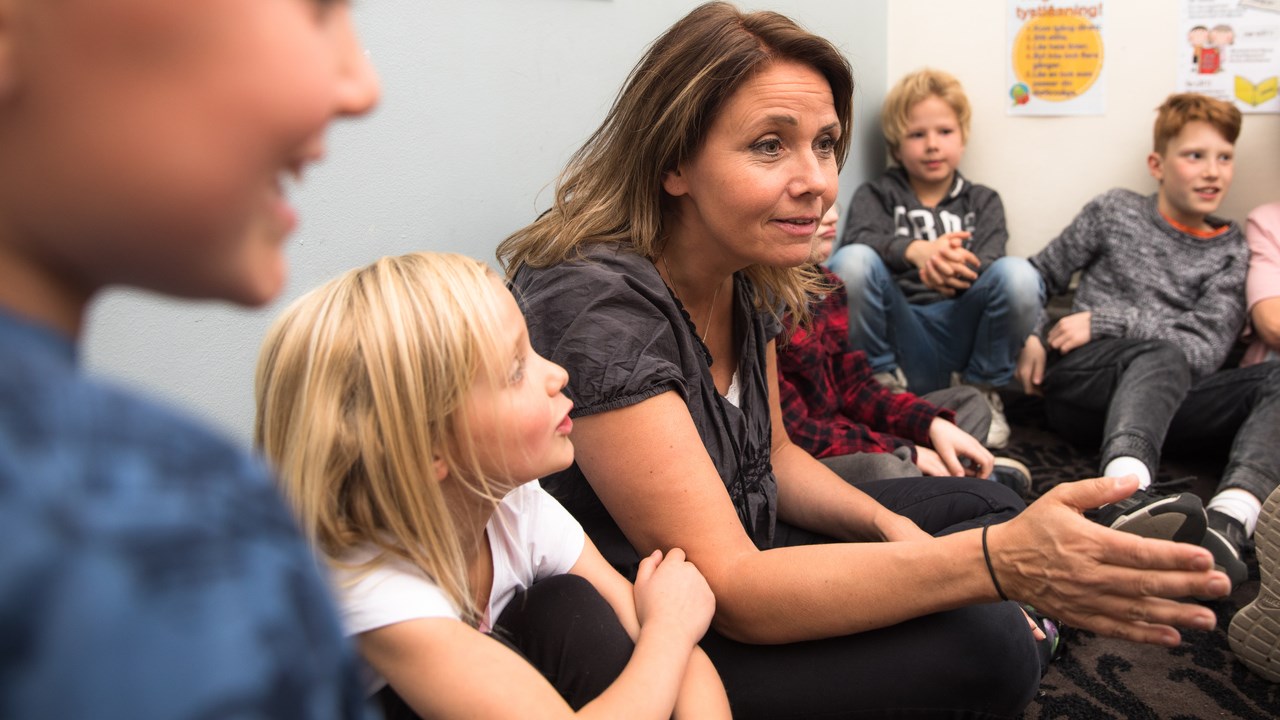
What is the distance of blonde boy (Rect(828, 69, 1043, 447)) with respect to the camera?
9.12ft

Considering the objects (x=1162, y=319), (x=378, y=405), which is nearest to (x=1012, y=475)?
(x=1162, y=319)

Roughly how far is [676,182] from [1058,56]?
2363mm

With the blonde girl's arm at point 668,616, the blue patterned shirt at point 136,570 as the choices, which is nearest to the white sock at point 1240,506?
the blonde girl's arm at point 668,616

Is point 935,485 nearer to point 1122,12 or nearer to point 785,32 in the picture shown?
point 785,32

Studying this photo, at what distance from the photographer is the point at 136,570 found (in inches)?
10.4

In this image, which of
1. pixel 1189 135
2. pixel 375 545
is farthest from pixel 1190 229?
pixel 375 545

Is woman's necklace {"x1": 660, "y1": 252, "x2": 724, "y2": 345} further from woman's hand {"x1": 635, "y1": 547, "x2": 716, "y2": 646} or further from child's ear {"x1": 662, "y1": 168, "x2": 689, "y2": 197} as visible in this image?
woman's hand {"x1": 635, "y1": 547, "x2": 716, "y2": 646}

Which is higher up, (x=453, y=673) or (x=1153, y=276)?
(x=453, y=673)

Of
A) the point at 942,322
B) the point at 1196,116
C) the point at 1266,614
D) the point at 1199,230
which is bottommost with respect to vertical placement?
the point at 1266,614

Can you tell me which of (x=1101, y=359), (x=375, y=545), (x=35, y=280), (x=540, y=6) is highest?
(x=540, y=6)

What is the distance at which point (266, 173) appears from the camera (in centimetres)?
34

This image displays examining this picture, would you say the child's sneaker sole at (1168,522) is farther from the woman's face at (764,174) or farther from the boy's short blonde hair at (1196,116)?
the boy's short blonde hair at (1196,116)

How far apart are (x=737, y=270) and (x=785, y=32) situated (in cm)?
35

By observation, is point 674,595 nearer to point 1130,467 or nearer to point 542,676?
point 542,676
